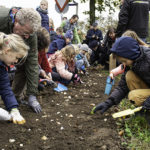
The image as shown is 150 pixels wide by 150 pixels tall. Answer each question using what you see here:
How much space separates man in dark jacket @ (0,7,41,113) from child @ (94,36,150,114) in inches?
36.9

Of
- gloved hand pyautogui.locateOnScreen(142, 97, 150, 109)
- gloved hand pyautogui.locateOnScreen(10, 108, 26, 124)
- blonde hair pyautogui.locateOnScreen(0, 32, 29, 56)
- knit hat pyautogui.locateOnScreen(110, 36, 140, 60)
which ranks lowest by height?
gloved hand pyautogui.locateOnScreen(10, 108, 26, 124)

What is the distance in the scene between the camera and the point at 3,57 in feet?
6.63

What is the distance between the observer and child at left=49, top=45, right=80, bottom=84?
3.93 meters

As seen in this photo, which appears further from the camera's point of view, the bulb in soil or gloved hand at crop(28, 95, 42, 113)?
gloved hand at crop(28, 95, 42, 113)

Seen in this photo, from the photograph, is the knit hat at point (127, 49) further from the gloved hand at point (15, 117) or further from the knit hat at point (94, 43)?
the knit hat at point (94, 43)

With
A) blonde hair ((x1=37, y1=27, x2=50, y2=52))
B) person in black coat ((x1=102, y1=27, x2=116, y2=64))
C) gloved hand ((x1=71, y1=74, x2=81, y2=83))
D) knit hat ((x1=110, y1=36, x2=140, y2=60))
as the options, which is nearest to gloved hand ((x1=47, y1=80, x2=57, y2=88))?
gloved hand ((x1=71, y1=74, x2=81, y2=83))

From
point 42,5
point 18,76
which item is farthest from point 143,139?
point 42,5

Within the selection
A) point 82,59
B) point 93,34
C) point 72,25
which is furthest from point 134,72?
point 93,34

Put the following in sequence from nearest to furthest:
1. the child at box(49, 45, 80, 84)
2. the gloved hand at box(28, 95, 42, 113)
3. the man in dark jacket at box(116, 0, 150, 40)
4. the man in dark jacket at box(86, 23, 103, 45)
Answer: the gloved hand at box(28, 95, 42, 113) → the child at box(49, 45, 80, 84) → the man in dark jacket at box(116, 0, 150, 40) → the man in dark jacket at box(86, 23, 103, 45)

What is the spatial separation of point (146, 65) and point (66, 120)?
1.15m

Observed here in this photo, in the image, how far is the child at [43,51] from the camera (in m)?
3.03

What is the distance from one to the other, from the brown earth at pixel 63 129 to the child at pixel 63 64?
0.88 metres

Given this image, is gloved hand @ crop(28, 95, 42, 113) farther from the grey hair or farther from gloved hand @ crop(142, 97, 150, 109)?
gloved hand @ crop(142, 97, 150, 109)

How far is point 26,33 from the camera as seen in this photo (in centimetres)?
234
